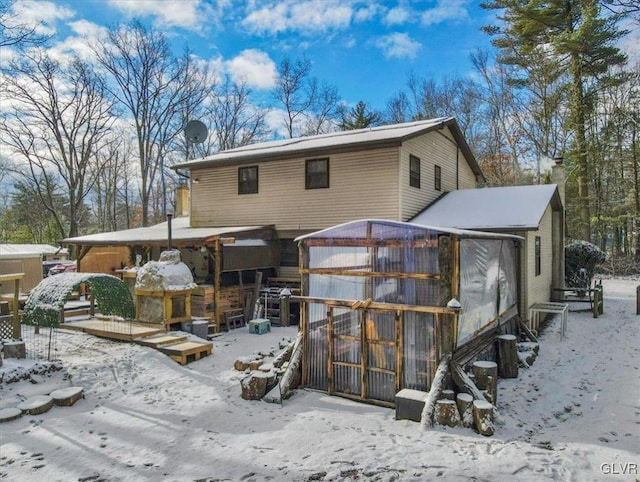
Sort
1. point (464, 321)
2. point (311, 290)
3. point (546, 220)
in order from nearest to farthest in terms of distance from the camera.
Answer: point (464, 321), point (311, 290), point (546, 220)

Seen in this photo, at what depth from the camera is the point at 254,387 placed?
22.3 feet

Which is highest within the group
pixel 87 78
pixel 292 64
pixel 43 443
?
pixel 292 64

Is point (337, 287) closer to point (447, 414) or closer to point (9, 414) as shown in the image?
point (447, 414)

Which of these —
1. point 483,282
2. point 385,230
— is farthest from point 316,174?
point 483,282

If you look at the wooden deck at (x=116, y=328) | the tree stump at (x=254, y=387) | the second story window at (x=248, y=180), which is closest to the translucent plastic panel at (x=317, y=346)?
the tree stump at (x=254, y=387)

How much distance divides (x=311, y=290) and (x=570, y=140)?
80.7 ft

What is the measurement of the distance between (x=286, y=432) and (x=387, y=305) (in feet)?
7.90

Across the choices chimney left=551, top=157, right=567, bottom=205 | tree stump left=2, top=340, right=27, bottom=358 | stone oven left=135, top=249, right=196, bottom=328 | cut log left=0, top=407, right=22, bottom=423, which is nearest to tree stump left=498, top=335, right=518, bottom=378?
stone oven left=135, top=249, right=196, bottom=328

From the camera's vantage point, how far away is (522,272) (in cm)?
1096

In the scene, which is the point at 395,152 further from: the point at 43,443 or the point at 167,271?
the point at 43,443

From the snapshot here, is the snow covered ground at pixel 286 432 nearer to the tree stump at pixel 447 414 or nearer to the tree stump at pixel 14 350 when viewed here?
the tree stump at pixel 447 414

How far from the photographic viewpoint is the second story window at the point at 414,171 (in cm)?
1315

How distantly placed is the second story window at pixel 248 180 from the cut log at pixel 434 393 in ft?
33.8

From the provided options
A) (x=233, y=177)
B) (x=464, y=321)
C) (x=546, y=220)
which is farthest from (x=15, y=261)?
(x=546, y=220)
